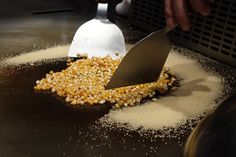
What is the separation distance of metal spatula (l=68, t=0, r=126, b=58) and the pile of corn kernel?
0.05 m

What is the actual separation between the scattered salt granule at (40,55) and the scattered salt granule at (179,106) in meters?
0.47

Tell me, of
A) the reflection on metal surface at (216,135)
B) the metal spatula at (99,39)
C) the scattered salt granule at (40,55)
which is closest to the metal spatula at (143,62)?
the metal spatula at (99,39)

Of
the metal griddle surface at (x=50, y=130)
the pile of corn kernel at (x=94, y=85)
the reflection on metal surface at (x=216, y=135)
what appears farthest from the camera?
the pile of corn kernel at (x=94, y=85)

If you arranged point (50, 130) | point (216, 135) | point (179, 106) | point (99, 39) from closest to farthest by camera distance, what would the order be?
1. point (216, 135)
2. point (50, 130)
3. point (179, 106)
4. point (99, 39)

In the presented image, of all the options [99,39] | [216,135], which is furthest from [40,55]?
[216,135]

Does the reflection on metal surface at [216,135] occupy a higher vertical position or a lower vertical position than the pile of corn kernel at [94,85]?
higher

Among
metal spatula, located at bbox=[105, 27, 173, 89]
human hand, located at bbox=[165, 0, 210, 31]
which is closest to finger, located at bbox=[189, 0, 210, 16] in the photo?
human hand, located at bbox=[165, 0, 210, 31]

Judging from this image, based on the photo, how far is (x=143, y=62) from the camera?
1271mm

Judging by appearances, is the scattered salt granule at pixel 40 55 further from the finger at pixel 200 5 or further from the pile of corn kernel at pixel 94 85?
the finger at pixel 200 5

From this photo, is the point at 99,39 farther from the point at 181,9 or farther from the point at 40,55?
the point at 181,9

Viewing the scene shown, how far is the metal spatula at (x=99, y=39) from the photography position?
1.48 meters

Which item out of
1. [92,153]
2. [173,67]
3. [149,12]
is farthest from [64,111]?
[149,12]

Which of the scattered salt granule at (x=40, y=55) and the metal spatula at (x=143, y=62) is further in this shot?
the scattered salt granule at (x=40, y=55)

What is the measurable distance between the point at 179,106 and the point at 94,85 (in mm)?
291
